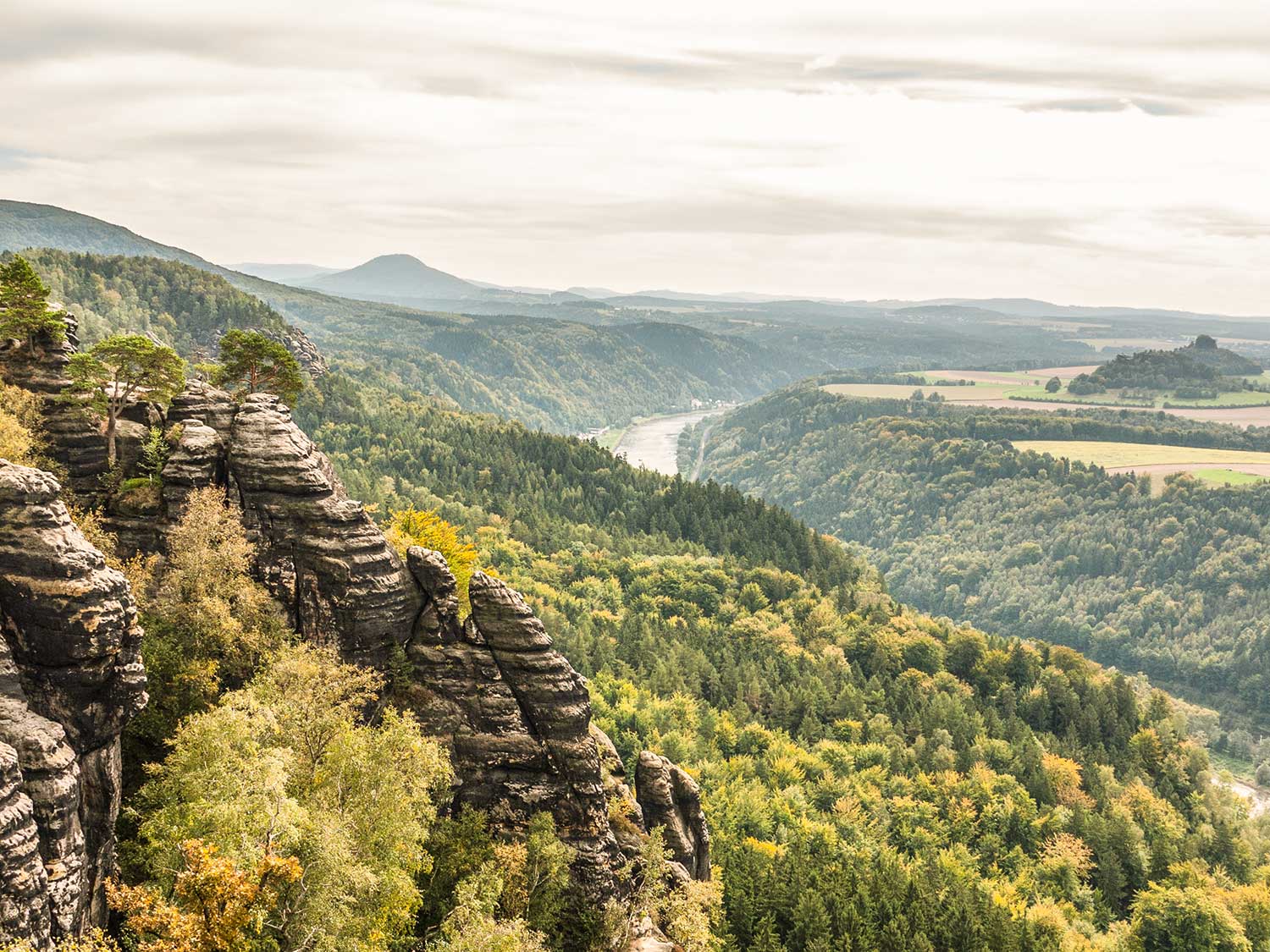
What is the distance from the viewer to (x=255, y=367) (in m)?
69.3

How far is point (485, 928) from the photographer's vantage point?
43312 millimetres

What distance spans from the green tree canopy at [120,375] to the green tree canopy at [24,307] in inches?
146

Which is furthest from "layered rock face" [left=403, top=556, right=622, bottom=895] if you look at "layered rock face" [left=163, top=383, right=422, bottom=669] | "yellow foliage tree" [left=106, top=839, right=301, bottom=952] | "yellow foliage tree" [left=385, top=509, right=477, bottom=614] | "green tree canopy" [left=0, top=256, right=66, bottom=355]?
"green tree canopy" [left=0, top=256, right=66, bottom=355]

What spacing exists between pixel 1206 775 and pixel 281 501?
161 m

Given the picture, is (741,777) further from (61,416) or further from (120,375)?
(61,416)

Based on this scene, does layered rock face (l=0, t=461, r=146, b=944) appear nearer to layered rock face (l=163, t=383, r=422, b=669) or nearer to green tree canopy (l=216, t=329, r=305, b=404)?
layered rock face (l=163, t=383, r=422, b=669)

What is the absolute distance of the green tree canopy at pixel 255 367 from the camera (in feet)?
226

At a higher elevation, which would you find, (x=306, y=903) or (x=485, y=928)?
(x=306, y=903)

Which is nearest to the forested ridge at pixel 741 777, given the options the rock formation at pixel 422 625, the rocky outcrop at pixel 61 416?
the rocky outcrop at pixel 61 416

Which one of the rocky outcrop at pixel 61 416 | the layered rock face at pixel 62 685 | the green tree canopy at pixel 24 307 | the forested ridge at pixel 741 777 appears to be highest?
the green tree canopy at pixel 24 307

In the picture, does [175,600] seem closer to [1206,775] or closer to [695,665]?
[695,665]

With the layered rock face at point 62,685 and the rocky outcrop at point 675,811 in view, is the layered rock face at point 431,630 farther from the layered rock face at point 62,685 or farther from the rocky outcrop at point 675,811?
the layered rock face at point 62,685

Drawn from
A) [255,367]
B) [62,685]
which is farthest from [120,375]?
[62,685]

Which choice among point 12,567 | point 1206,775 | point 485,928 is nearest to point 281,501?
point 12,567
